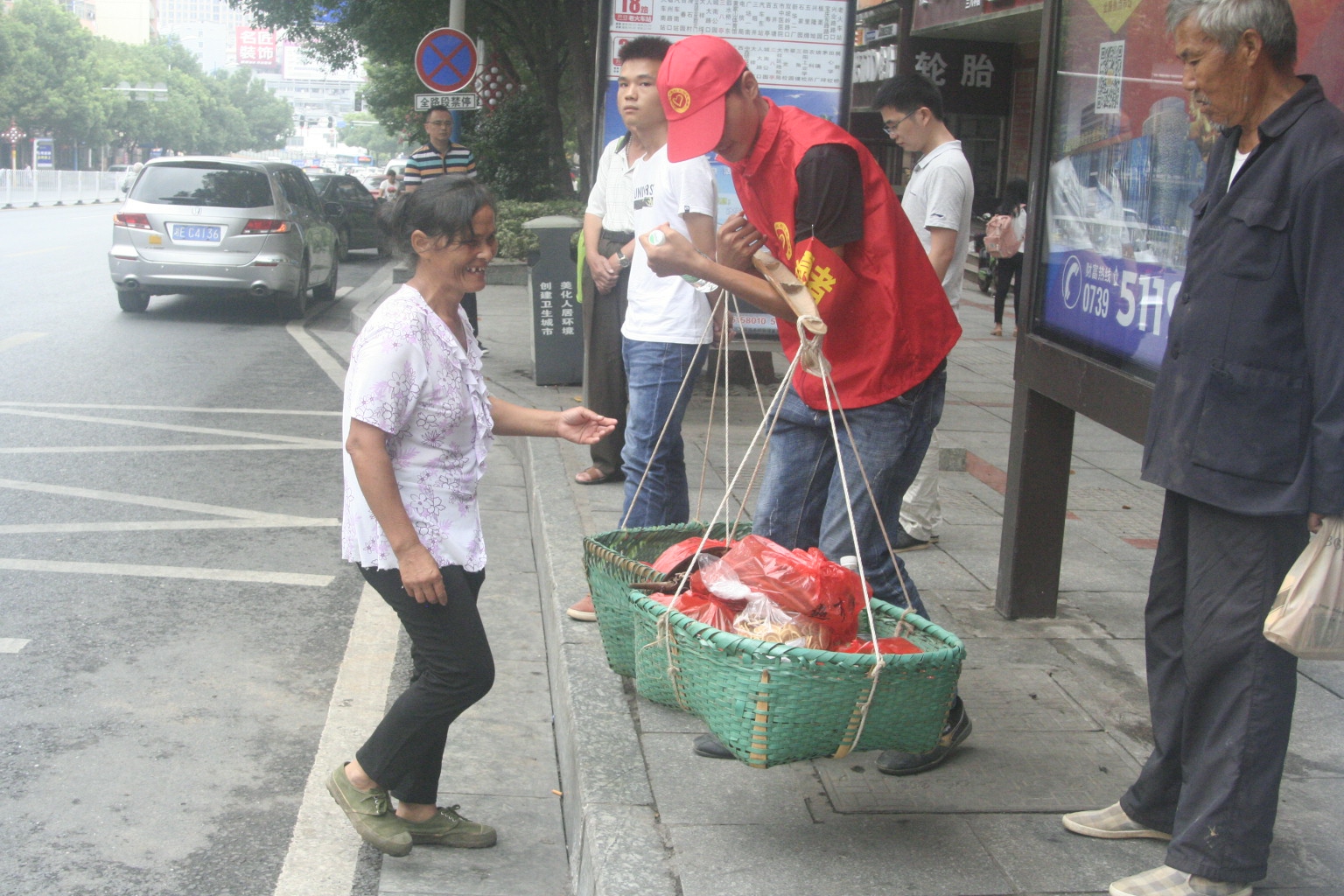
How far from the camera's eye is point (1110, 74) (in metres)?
4.11

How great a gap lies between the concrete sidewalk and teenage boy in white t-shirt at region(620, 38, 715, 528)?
0.49 m

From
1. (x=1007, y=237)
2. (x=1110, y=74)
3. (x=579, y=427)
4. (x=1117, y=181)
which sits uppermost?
(x=1110, y=74)

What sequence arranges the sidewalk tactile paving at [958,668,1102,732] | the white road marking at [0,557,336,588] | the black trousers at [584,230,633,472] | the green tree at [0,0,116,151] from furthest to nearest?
the green tree at [0,0,116,151], the black trousers at [584,230,633,472], the white road marking at [0,557,336,588], the sidewalk tactile paving at [958,668,1102,732]

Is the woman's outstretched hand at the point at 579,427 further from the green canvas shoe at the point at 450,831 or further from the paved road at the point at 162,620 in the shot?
the paved road at the point at 162,620

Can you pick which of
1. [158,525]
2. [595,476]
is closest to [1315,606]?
[595,476]

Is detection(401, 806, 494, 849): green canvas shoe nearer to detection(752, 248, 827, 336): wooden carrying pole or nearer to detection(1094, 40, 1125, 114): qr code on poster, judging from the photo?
detection(752, 248, 827, 336): wooden carrying pole

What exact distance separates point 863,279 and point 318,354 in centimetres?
926

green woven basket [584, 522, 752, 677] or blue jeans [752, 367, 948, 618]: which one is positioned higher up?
blue jeans [752, 367, 948, 618]

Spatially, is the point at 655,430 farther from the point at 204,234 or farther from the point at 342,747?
the point at 204,234

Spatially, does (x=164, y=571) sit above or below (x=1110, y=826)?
below

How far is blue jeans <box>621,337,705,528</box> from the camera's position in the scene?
4.62 metres

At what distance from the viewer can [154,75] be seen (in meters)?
109

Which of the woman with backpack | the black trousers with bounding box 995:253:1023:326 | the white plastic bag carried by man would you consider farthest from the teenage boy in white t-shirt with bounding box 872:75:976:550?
the black trousers with bounding box 995:253:1023:326

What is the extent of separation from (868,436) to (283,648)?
2.48 m
